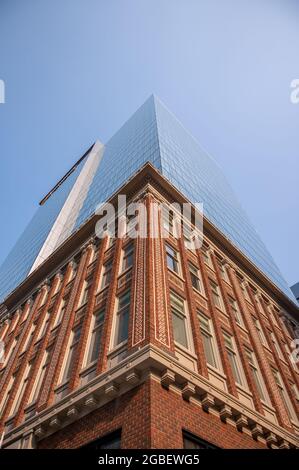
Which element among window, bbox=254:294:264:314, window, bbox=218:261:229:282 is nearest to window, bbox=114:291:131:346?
window, bbox=218:261:229:282

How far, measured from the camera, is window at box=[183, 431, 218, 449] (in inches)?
350

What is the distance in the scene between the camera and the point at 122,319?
12906 millimetres

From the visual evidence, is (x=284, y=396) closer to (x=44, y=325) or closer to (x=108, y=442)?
(x=108, y=442)

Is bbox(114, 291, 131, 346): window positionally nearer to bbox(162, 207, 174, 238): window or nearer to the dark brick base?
the dark brick base

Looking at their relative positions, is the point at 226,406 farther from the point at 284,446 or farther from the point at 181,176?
the point at 181,176

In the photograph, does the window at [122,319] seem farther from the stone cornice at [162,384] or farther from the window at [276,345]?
the window at [276,345]

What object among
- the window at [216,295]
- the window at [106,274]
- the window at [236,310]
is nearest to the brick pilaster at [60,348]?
the window at [106,274]

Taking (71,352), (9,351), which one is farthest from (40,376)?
(9,351)

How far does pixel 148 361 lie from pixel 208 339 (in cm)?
526

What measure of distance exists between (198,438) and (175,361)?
205cm

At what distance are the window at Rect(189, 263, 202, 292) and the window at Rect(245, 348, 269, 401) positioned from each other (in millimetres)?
3834

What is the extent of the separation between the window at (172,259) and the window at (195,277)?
1223 millimetres

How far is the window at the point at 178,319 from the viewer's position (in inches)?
483

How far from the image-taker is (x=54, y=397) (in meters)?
12.7
